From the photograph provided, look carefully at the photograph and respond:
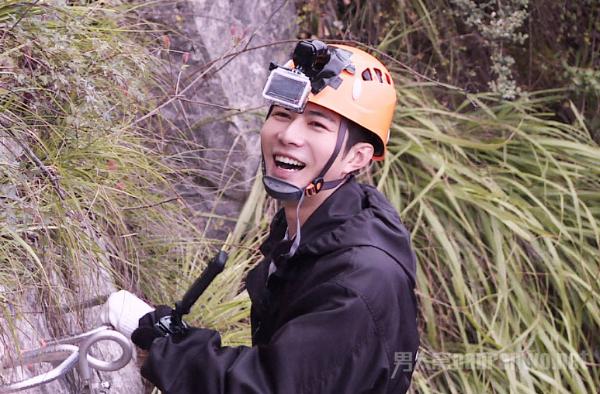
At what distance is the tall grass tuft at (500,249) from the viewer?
13.5 ft

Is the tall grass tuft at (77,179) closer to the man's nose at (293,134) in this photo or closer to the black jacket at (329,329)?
the black jacket at (329,329)

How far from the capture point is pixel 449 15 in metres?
5.39

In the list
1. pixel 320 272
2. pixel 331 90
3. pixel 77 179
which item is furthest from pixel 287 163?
pixel 77 179

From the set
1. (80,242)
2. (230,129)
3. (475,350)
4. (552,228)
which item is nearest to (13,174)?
(80,242)

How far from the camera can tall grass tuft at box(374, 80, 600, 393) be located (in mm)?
4102

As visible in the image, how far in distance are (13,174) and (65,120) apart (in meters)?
0.39

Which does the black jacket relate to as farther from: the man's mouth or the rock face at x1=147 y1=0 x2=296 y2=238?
the rock face at x1=147 y1=0 x2=296 y2=238

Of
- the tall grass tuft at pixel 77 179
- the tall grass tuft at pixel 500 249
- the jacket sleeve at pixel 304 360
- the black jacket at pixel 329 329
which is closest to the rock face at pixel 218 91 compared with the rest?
the tall grass tuft at pixel 77 179

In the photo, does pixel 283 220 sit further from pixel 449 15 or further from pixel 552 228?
pixel 449 15

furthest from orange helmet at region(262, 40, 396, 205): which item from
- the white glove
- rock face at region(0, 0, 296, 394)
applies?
rock face at region(0, 0, 296, 394)

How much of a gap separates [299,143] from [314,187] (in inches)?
5.3

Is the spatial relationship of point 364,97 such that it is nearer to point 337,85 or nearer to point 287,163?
point 337,85

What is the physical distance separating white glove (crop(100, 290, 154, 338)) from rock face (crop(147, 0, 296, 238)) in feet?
5.47

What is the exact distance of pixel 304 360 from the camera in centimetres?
199
